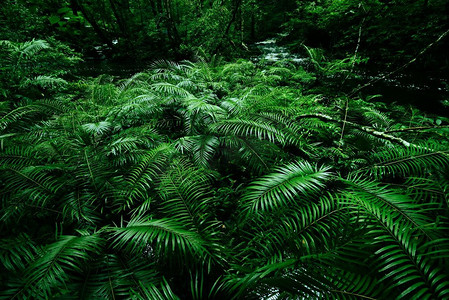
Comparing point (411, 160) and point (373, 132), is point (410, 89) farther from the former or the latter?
point (411, 160)

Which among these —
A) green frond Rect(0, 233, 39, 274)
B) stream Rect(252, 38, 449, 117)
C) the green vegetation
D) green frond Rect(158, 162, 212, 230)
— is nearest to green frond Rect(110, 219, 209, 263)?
the green vegetation

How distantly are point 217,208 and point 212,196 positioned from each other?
6.2 inches

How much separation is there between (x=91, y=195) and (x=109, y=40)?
9.73 m

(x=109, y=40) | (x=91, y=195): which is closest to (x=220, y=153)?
(x=91, y=195)

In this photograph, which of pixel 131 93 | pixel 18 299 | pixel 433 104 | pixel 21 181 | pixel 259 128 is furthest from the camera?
pixel 433 104

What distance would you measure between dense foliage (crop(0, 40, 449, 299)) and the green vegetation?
0.5 inches

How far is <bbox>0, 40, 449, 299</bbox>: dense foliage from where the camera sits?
95cm

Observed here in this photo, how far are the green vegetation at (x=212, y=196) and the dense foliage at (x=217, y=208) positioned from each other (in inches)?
0.5

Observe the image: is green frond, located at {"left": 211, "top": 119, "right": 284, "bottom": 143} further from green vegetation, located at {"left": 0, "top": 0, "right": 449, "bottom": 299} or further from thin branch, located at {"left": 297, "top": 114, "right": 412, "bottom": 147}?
A: thin branch, located at {"left": 297, "top": 114, "right": 412, "bottom": 147}

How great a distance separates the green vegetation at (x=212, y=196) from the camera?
3.16 ft

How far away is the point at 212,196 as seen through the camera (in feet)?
6.24

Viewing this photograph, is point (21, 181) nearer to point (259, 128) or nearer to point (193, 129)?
point (193, 129)

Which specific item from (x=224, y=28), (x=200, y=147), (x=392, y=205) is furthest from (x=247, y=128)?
(x=224, y=28)

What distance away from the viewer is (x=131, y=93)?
322cm
